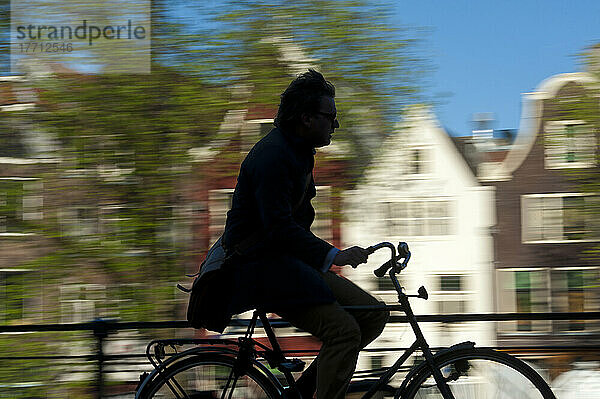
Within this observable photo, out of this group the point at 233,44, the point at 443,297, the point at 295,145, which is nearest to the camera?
the point at 295,145

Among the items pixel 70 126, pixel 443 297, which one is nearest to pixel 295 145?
pixel 70 126

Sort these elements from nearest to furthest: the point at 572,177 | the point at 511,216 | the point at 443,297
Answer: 1. the point at 572,177
2. the point at 511,216
3. the point at 443,297

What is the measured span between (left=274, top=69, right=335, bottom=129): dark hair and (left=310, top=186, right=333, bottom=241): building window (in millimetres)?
6512

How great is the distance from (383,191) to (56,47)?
4.42 metres

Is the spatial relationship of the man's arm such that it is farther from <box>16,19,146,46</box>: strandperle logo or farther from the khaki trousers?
<box>16,19,146,46</box>: strandperle logo

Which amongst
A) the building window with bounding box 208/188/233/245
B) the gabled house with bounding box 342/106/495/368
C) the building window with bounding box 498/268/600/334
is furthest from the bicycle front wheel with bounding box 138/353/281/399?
the building window with bounding box 208/188/233/245

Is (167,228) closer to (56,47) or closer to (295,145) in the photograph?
(56,47)

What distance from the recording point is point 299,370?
310cm

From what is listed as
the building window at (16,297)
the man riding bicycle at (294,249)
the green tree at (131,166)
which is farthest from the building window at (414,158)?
the man riding bicycle at (294,249)

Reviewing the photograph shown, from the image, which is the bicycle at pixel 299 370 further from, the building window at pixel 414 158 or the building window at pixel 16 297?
the building window at pixel 16 297

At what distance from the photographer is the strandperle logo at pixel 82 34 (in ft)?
30.9

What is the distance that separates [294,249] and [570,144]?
25.0 ft

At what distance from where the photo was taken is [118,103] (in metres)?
9.41

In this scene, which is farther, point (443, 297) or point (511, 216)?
point (443, 297)
